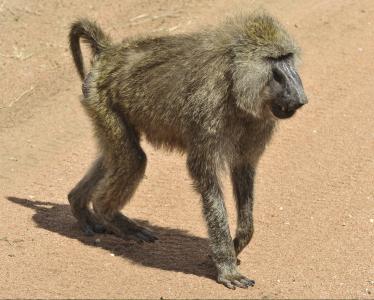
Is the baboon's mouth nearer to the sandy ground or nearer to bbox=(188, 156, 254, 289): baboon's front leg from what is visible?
bbox=(188, 156, 254, 289): baboon's front leg

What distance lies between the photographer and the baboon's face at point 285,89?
5.98m

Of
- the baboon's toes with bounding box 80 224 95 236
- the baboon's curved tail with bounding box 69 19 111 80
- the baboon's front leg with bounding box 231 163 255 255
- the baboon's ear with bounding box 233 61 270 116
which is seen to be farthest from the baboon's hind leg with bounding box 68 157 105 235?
the baboon's ear with bounding box 233 61 270 116

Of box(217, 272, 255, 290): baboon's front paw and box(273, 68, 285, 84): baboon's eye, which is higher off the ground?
box(273, 68, 285, 84): baboon's eye

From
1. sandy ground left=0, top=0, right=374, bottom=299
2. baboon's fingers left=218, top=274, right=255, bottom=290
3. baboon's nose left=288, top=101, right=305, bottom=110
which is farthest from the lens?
sandy ground left=0, top=0, right=374, bottom=299

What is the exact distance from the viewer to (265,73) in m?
6.13

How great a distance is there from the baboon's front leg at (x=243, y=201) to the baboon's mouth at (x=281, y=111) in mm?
764

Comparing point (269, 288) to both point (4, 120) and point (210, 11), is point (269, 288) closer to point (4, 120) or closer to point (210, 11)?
point (4, 120)

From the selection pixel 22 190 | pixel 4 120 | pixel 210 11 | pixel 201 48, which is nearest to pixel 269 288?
pixel 201 48

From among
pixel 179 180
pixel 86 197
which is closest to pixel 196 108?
pixel 86 197

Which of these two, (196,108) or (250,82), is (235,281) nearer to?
(196,108)

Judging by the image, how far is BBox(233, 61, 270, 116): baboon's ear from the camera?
20.1 ft

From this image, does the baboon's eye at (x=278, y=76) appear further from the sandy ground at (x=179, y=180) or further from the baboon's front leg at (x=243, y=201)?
the sandy ground at (x=179, y=180)

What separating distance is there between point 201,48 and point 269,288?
2.00m

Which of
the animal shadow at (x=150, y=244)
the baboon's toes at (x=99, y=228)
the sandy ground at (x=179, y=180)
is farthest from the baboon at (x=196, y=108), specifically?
the sandy ground at (x=179, y=180)
